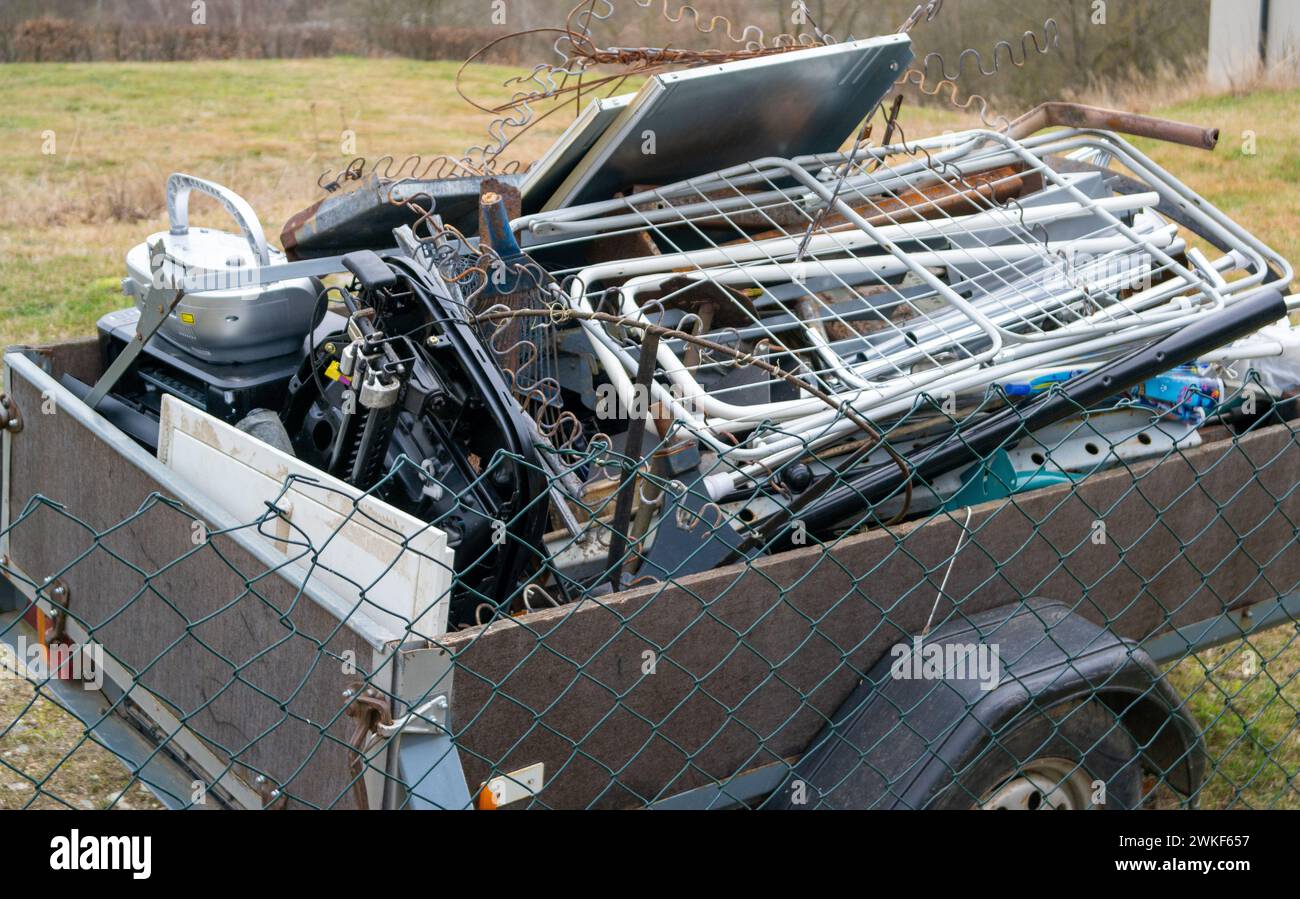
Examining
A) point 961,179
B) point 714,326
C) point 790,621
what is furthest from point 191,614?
point 961,179

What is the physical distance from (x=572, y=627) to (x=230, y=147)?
1032 centimetres

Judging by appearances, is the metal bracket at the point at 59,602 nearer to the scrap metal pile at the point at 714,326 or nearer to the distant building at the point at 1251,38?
the scrap metal pile at the point at 714,326

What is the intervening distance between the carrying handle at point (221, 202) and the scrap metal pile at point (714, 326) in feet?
0.04

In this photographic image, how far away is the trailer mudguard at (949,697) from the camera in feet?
7.50

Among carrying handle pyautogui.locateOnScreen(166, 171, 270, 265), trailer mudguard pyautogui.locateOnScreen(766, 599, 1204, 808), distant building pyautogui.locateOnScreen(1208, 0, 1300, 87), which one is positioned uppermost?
distant building pyautogui.locateOnScreen(1208, 0, 1300, 87)

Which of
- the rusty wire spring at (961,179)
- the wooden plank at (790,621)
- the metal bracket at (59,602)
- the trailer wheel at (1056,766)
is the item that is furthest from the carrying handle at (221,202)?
the trailer wheel at (1056,766)

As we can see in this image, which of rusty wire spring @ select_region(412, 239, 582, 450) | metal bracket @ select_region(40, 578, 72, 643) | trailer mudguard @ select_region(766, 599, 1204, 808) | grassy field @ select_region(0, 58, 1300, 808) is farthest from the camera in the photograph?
grassy field @ select_region(0, 58, 1300, 808)

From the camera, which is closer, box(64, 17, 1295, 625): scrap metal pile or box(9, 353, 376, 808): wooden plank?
box(9, 353, 376, 808): wooden plank

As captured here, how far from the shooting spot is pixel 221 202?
3209mm

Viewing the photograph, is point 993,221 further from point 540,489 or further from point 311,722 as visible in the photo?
point 311,722

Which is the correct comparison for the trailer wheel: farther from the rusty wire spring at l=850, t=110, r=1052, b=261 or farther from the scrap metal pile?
the rusty wire spring at l=850, t=110, r=1052, b=261

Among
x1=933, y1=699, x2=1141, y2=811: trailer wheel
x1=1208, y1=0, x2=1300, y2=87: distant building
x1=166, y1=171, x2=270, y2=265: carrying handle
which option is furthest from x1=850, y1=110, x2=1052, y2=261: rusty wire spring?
x1=1208, y1=0, x2=1300, y2=87: distant building

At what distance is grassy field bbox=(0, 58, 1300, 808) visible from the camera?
7.68 meters

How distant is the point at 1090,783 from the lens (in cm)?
257
